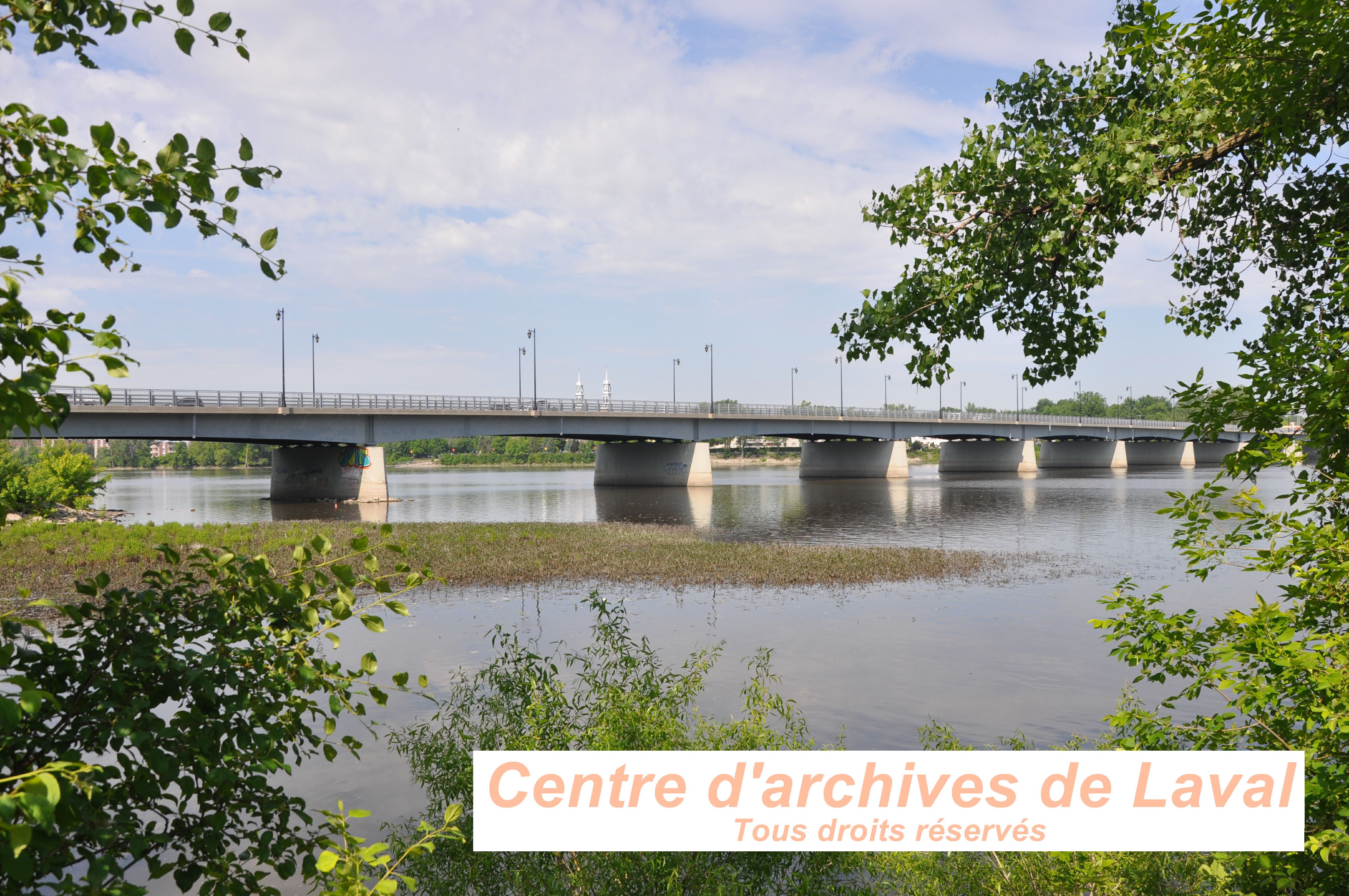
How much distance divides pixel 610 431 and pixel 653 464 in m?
11.4

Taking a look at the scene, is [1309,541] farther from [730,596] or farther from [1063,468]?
[1063,468]

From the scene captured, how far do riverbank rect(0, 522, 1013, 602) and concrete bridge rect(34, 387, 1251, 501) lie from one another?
580cm

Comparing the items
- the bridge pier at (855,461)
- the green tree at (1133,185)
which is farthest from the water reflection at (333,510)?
the bridge pier at (855,461)

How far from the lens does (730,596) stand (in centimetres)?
2331

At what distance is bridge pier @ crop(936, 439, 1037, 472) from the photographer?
11056cm

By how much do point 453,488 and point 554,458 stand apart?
8385 cm

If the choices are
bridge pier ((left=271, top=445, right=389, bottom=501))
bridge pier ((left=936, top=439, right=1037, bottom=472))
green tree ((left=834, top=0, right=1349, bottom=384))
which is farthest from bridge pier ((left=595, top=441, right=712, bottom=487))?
green tree ((left=834, top=0, right=1349, bottom=384))

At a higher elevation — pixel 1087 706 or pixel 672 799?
pixel 672 799

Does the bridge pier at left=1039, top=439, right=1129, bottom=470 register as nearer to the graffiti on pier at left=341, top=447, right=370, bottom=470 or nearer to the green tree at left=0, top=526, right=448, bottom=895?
the graffiti on pier at left=341, top=447, right=370, bottom=470

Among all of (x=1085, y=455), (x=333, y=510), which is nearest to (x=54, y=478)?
(x=333, y=510)

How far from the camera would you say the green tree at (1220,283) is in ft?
14.2

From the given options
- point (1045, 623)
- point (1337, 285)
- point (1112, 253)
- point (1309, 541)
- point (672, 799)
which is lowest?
point (1045, 623)

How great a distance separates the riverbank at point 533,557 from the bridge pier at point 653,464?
4301cm

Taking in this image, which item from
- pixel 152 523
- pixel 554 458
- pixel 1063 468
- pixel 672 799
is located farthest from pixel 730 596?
pixel 554 458
